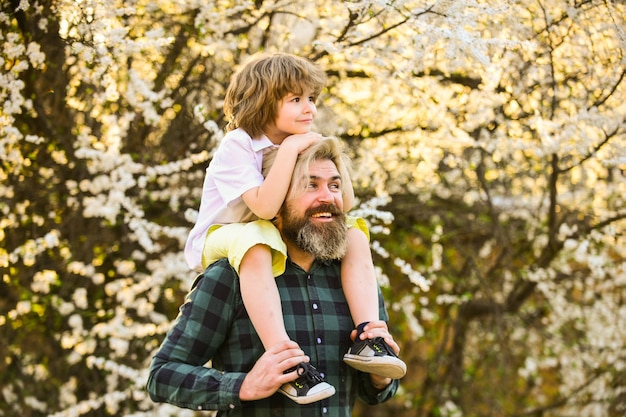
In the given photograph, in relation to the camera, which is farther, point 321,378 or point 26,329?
point 26,329

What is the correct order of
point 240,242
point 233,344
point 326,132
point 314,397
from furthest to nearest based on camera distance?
point 326,132 → point 233,344 → point 240,242 → point 314,397

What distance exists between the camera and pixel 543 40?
3.25 metres

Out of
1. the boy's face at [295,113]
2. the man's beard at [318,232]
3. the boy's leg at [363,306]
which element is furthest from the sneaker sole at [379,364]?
the boy's face at [295,113]

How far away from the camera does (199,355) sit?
6.80ft

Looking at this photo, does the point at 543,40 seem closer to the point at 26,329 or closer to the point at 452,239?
the point at 452,239

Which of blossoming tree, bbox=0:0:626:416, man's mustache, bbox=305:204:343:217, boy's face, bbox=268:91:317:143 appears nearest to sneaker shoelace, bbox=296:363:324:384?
man's mustache, bbox=305:204:343:217

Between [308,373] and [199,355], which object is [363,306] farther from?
[199,355]

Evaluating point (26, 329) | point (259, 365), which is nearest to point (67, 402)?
point (26, 329)

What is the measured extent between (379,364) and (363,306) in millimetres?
214

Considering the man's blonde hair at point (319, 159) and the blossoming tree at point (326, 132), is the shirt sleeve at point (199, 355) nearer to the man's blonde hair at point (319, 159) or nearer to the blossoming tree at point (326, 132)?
the man's blonde hair at point (319, 159)

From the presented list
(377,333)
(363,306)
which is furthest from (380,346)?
(363,306)

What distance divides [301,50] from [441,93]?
A: 0.86 m

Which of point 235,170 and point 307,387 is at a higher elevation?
point 235,170

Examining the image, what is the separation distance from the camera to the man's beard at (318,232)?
2.08 m
